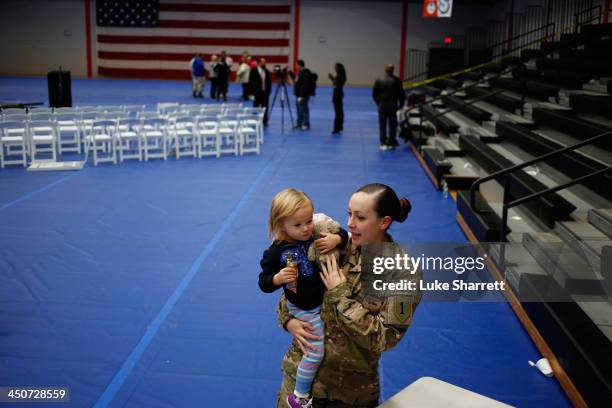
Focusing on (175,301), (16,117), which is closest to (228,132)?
(16,117)

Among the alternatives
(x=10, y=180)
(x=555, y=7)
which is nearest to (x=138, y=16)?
(x=555, y=7)

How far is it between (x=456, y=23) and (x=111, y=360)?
30.7 metres

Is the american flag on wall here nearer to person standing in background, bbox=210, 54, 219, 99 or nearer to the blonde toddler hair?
person standing in background, bbox=210, 54, 219, 99

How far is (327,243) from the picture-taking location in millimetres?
2490

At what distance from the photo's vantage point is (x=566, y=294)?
5035mm

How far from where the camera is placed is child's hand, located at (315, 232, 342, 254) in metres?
2.49

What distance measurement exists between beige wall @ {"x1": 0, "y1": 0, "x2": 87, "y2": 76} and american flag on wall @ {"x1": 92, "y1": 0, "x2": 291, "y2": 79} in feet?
4.34

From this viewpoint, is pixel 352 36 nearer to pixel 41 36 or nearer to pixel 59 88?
pixel 41 36

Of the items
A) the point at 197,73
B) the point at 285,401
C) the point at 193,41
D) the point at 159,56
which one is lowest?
the point at 285,401

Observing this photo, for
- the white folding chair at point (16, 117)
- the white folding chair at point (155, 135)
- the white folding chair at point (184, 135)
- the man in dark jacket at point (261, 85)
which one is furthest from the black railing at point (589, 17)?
the white folding chair at point (16, 117)

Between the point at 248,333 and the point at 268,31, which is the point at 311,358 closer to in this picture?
the point at 248,333

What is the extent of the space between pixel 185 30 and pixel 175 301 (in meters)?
29.4

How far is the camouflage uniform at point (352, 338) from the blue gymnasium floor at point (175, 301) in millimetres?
1904

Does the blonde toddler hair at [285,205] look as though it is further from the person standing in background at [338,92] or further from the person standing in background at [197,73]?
the person standing in background at [197,73]
